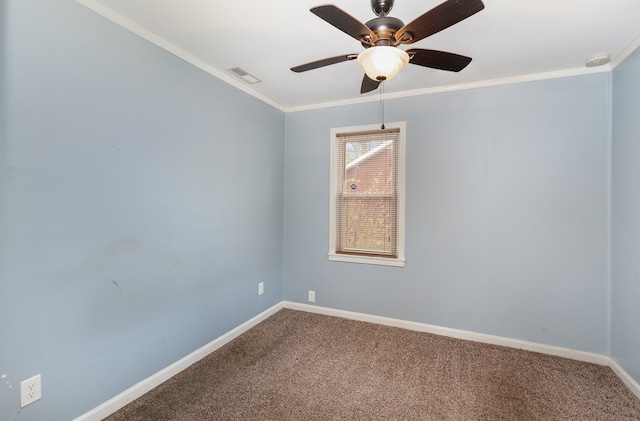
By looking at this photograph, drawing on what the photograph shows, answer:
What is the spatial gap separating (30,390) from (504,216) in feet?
11.8

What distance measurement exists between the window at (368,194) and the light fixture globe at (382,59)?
1704 millimetres

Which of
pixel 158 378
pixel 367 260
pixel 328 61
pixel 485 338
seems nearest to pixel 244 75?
pixel 328 61

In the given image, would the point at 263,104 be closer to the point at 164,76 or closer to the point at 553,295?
the point at 164,76

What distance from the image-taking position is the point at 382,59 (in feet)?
4.75

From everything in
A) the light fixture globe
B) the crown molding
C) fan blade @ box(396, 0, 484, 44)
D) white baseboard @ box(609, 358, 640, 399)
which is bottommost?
white baseboard @ box(609, 358, 640, 399)

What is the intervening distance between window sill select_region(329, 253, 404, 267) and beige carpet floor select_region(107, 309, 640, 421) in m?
0.77

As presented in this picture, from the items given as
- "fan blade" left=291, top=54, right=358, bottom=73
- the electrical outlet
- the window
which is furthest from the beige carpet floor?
"fan blade" left=291, top=54, right=358, bottom=73

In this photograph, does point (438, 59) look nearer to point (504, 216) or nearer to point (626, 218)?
point (504, 216)

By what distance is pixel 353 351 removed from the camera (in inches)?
105

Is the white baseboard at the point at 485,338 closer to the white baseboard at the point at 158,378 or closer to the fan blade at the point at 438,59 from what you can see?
the white baseboard at the point at 158,378

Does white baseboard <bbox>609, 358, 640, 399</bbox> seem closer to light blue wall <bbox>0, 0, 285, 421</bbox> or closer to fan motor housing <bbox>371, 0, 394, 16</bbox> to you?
fan motor housing <bbox>371, 0, 394, 16</bbox>

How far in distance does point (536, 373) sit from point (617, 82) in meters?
2.45

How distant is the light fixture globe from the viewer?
56.6 inches

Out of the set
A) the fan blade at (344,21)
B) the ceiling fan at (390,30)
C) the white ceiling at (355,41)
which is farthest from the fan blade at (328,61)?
the white ceiling at (355,41)
